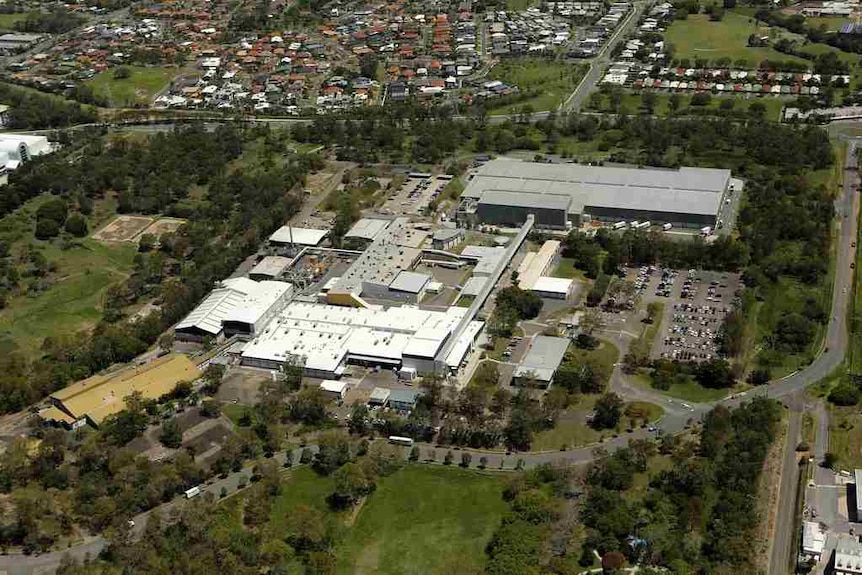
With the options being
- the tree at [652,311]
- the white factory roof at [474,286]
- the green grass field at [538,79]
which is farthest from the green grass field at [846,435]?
the green grass field at [538,79]

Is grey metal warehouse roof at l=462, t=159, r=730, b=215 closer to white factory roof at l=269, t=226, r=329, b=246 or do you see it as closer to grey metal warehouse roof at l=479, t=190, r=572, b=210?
grey metal warehouse roof at l=479, t=190, r=572, b=210

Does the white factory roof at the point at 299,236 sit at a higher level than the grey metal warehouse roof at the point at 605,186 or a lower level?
lower

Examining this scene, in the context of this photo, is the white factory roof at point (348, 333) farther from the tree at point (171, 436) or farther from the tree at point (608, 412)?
the tree at point (608, 412)

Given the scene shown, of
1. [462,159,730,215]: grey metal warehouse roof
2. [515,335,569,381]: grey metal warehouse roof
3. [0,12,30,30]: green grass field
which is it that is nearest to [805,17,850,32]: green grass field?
[462,159,730,215]: grey metal warehouse roof

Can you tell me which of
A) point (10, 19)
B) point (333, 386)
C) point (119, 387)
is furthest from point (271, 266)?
point (10, 19)

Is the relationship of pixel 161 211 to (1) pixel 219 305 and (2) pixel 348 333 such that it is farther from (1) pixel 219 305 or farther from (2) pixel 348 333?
(2) pixel 348 333

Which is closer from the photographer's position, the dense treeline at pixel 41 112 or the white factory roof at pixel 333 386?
the white factory roof at pixel 333 386
